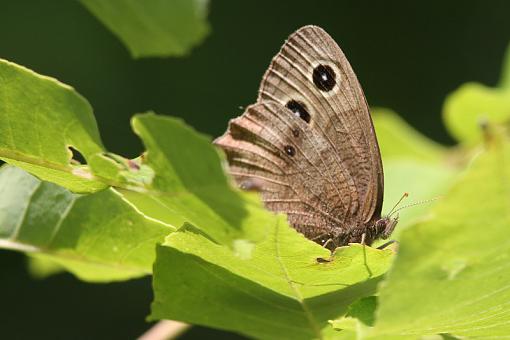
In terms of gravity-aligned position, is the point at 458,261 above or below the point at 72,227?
above

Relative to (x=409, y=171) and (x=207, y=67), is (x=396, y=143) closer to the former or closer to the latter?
(x=409, y=171)

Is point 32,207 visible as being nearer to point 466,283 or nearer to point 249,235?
point 249,235

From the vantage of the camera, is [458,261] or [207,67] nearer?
[458,261]

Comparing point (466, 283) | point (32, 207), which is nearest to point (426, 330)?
point (466, 283)

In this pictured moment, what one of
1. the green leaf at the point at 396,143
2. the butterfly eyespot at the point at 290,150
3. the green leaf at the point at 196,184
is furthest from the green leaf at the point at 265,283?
the green leaf at the point at 396,143

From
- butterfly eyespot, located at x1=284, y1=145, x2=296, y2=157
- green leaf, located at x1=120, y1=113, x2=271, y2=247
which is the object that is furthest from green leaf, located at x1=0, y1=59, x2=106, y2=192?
butterfly eyespot, located at x1=284, y1=145, x2=296, y2=157

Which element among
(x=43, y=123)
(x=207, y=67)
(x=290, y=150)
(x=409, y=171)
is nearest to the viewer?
(x=43, y=123)

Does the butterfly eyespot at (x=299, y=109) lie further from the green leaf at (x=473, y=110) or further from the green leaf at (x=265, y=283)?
the green leaf at (x=473, y=110)

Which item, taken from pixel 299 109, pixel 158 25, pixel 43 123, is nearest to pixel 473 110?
pixel 299 109
